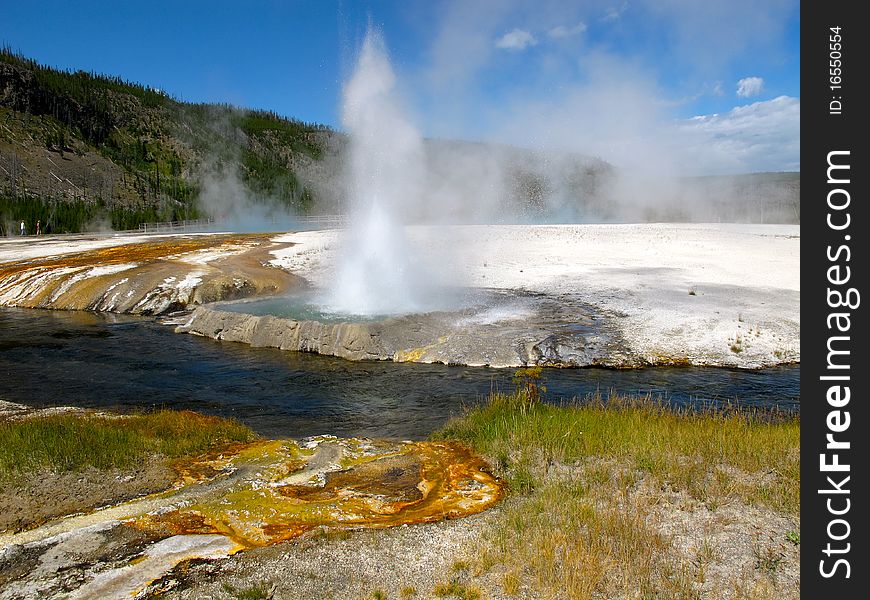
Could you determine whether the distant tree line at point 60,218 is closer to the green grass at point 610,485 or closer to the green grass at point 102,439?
the green grass at point 102,439

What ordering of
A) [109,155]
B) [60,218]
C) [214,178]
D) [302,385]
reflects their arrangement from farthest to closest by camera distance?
[214,178] < [109,155] < [60,218] < [302,385]

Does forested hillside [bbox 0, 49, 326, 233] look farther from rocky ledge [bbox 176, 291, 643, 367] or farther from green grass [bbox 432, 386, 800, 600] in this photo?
green grass [bbox 432, 386, 800, 600]

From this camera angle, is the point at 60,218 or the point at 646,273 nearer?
the point at 646,273

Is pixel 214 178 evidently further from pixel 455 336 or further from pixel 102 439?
pixel 102 439

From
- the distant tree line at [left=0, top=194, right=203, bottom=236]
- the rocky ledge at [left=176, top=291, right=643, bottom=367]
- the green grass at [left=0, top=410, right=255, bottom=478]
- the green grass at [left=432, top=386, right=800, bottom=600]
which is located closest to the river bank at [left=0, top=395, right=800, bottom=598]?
the green grass at [left=432, top=386, right=800, bottom=600]

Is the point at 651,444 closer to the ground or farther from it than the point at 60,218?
closer to the ground

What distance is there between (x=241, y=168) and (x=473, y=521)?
17765 cm

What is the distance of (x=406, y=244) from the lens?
22781mm

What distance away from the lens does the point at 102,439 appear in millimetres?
7680

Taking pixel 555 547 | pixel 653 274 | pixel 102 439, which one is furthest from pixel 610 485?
pixel 653 274

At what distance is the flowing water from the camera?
11086 mm

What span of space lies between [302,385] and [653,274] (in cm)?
1839

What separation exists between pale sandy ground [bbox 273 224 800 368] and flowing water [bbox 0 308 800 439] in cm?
154

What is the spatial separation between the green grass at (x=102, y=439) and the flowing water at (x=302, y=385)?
1434mm
